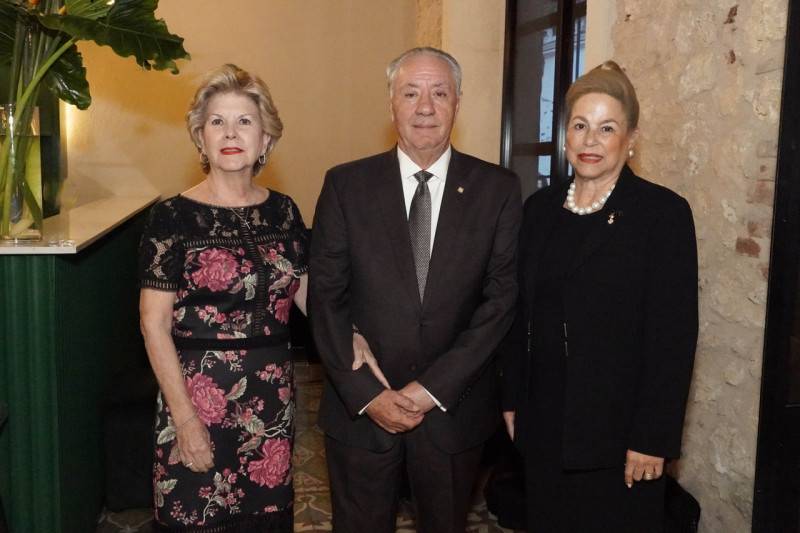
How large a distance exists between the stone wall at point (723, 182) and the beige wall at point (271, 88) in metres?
3.86

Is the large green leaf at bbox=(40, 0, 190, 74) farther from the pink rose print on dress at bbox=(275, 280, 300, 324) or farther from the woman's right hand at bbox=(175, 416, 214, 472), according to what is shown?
the woman's right hand at bbox=(175, 416, 214, 472)

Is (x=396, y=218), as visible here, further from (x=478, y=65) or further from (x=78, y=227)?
(x=478, y=65)

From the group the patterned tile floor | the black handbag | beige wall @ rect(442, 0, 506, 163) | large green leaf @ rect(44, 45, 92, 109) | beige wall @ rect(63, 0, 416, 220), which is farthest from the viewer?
beige wall @ rect(63, 0, 416, 220)

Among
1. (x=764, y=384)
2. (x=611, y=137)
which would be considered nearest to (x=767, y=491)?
(x=764, y=384)

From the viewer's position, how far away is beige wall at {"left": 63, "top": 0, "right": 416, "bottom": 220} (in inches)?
242

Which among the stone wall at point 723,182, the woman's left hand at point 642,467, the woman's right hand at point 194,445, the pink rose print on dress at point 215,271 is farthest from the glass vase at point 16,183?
the stone wall at point 723,182

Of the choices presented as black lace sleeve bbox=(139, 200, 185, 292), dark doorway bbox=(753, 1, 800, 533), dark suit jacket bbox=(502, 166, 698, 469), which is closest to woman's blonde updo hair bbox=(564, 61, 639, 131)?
dark suit jacket bbox=(502, 166, 698, 469)

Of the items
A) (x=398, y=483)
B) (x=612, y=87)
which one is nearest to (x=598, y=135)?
(x=612, y=87)

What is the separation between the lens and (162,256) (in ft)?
7.27

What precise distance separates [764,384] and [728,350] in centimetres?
21

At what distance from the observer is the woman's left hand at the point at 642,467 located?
80.2 inches

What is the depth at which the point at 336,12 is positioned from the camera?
21.2 ft

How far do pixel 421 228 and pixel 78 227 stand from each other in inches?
74.6

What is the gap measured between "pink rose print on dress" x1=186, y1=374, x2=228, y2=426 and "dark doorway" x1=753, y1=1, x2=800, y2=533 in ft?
5.33
